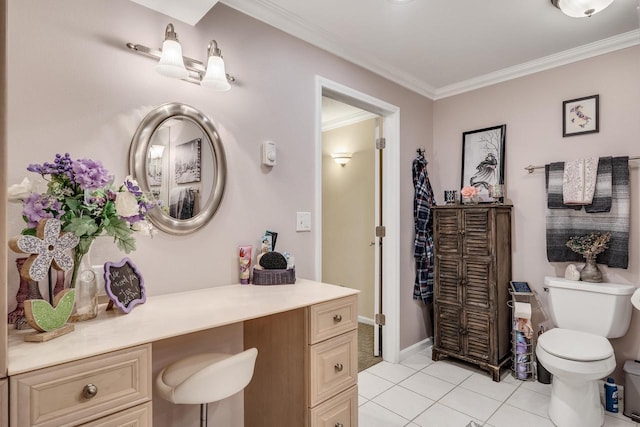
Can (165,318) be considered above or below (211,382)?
above

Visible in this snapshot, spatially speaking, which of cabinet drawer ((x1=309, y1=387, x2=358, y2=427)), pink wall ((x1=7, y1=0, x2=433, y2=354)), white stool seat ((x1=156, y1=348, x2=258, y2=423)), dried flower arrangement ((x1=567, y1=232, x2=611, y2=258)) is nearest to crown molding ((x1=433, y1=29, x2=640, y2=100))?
pink wall ((x1=7, y1=0, x2=433, y2=354))

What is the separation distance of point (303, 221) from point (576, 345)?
1854 millimetres

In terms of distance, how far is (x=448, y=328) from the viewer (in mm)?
2934

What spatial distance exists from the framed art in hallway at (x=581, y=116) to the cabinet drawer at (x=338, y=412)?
253cm

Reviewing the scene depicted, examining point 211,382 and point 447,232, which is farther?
point 447,232

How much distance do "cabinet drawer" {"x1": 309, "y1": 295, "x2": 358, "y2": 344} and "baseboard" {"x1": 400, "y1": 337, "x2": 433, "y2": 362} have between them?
1.64 m

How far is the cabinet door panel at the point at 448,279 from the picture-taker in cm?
288

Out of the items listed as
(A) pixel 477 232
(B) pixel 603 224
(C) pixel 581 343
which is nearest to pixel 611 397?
(C) pixel 581 343

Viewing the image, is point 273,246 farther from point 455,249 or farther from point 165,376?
point 455,249

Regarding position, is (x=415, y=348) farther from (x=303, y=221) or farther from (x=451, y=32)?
(x=451, y=32)

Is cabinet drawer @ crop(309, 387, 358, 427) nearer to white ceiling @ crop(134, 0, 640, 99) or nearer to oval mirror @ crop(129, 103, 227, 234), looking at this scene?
oval mirror @ crop(129, 103, 227, 234)

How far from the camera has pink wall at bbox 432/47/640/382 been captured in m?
2.39

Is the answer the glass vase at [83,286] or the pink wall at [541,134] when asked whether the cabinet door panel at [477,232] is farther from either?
the glass vase at [83,286]

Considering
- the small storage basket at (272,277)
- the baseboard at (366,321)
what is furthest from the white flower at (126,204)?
the baseboard at (366,321)
